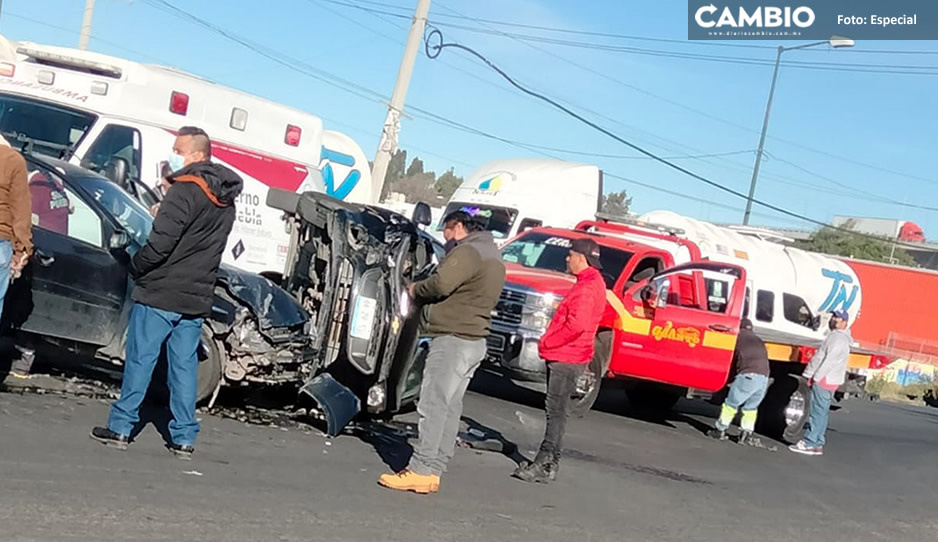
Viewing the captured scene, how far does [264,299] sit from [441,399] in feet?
6.83

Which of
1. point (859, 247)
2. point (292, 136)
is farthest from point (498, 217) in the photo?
point (859, 247)

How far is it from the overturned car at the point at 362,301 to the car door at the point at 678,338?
4.07m

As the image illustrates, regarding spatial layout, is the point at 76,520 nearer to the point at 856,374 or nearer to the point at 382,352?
the point at 382,352

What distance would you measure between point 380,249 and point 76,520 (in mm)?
3985

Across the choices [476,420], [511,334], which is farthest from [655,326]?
[476,420]

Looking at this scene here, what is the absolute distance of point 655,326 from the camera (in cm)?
1216

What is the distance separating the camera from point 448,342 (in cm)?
682

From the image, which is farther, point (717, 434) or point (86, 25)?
point (86, 25)

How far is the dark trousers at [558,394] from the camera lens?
25.8 ft

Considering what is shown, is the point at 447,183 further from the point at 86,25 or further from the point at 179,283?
the point at 179,283

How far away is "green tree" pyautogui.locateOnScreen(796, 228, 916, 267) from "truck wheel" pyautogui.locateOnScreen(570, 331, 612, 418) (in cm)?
4629

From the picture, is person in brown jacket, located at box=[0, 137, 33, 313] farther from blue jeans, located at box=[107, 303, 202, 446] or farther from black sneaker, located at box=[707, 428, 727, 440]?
black sneaker, located at box=[707, 428, 727, 440]

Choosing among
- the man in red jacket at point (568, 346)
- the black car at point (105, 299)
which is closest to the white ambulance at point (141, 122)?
the black car at point (105, 299)

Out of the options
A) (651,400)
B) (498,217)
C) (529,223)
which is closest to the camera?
(651,400)
